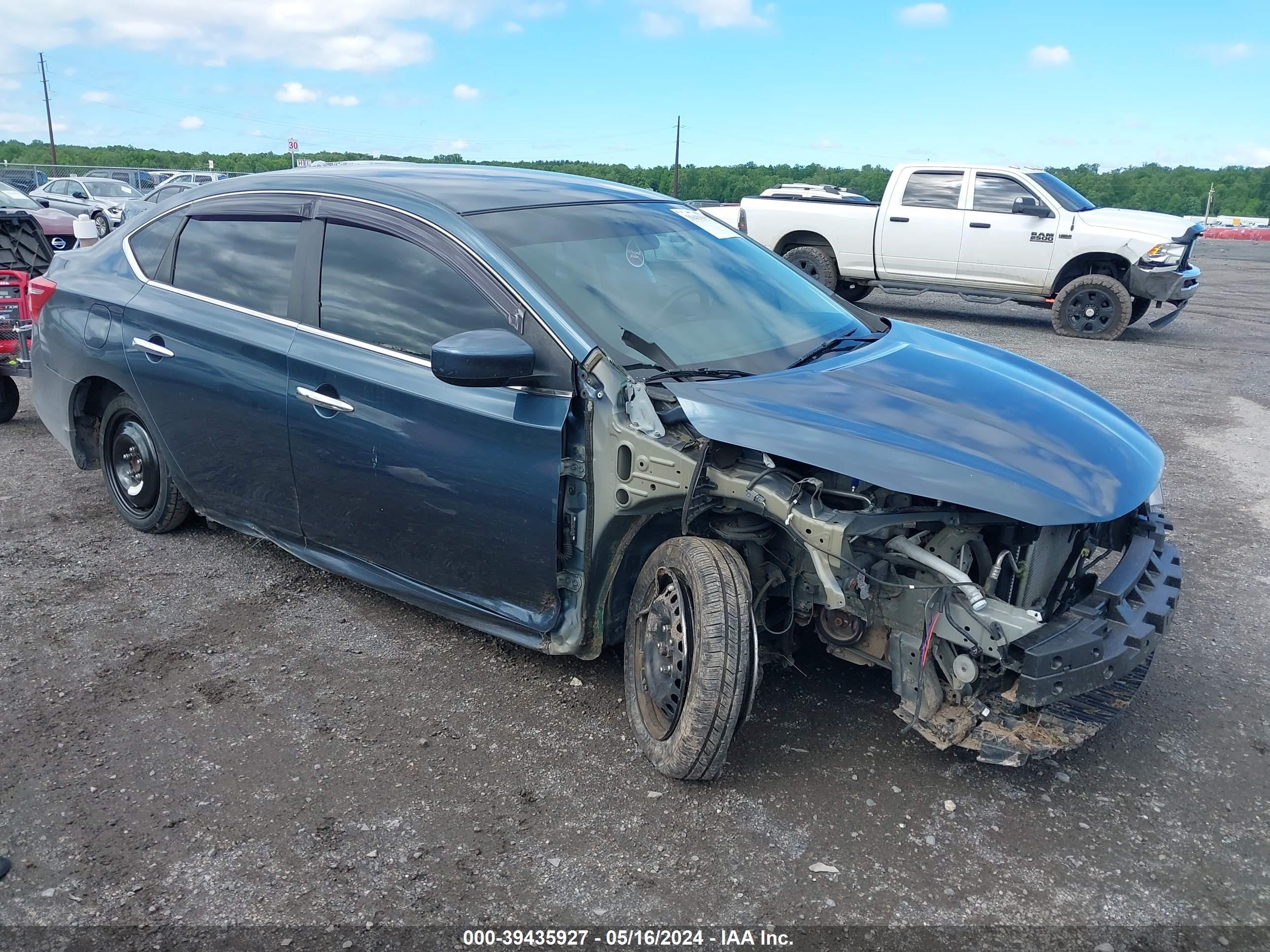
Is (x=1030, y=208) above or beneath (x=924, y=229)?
above

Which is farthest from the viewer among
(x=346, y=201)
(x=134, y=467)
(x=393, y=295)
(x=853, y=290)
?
(x=853, y=290)

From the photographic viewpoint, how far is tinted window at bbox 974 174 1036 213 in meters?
12.7

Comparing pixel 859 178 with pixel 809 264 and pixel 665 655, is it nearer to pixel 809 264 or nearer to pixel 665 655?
pixel 809 264

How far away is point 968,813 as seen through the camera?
2.99 m

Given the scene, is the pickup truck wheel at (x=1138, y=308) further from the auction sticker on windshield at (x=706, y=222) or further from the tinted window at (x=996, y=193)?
the auction sticker on windshield at (x=706, y=222)

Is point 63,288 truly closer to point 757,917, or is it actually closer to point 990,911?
point 757,917

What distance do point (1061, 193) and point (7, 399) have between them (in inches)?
456

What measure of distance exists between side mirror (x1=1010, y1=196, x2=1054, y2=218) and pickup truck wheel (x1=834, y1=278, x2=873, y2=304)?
2295 millimetres

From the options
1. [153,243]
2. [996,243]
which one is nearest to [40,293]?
[153,243]

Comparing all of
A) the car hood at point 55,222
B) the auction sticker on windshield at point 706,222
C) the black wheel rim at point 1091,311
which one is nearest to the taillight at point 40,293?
the auction sticker on windshield at point 706,222

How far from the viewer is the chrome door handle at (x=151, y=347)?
4379 mm

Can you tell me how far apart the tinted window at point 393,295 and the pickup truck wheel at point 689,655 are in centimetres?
100

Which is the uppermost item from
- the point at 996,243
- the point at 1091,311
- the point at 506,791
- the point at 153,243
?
the point at 153,243

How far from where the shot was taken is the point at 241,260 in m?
4.24
